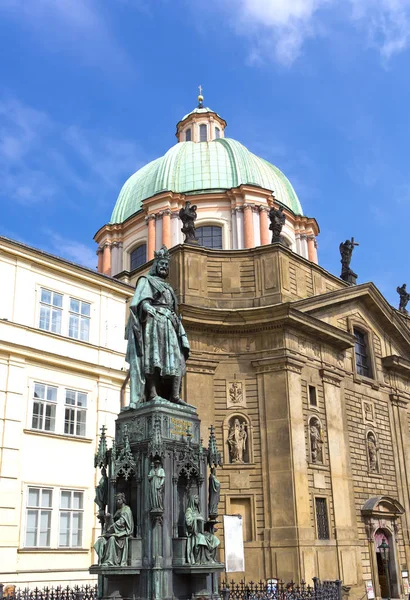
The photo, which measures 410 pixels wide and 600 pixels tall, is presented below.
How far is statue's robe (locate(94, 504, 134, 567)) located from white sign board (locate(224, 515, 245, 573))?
15134mm

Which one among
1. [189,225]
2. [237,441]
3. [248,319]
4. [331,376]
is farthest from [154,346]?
[331,376]

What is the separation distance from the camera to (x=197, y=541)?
10.7 meters

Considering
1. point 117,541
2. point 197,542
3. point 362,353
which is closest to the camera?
point 117,541

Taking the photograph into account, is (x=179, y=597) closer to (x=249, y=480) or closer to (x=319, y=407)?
(x=249, y=480)

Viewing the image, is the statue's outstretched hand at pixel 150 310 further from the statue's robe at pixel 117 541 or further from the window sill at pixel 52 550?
the window sill at pixel 52 550

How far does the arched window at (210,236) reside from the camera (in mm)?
38344

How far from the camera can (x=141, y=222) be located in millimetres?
40500

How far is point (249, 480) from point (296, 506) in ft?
7.32

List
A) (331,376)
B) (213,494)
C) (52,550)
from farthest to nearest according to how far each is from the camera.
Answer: (331,376)
(52,550)
(213,494)

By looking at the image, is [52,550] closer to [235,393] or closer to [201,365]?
[201,365]

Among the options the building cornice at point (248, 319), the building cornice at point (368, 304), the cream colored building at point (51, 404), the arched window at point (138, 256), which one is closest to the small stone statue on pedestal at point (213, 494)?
the cream colored building at point (51, 404)

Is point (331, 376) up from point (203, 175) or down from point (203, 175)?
down

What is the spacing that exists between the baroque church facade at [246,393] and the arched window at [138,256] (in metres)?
0.30

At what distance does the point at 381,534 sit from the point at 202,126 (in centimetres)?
2862
